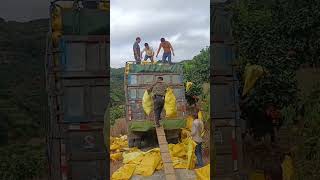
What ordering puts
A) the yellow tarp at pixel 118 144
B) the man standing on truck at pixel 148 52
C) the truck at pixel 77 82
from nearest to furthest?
the truck at pixel 77 82
the man standing on truck at pixel 148 52
the yellow tarp at pixel 118 144

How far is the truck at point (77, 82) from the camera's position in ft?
16.0

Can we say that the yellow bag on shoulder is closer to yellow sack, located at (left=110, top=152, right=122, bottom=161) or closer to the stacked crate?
yellow sack, located at (left=110, top=152, right=122, bottom=161)

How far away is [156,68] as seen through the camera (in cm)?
725

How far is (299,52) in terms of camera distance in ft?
17.6

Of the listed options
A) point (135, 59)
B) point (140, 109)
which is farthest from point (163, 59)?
point (140, 109)

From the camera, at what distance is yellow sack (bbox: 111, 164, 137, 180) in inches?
238

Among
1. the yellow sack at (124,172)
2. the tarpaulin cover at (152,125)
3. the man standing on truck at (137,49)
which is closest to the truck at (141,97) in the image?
the tarpaulin cover at (152,125)

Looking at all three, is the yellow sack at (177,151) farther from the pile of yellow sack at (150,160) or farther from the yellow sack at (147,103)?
the yellow sack at (147,103)

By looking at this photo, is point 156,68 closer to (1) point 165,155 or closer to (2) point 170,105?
(2) point 170,105

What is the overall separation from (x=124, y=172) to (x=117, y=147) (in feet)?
2.11

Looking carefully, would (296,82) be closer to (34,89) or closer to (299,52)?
(299,52)

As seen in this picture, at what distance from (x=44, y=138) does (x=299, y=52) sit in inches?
128

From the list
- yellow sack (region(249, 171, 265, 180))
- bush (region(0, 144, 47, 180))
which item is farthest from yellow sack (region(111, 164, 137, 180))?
yellow sack (region(249, 171, 265, 180))

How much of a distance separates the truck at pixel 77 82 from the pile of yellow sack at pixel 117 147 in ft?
4.60
